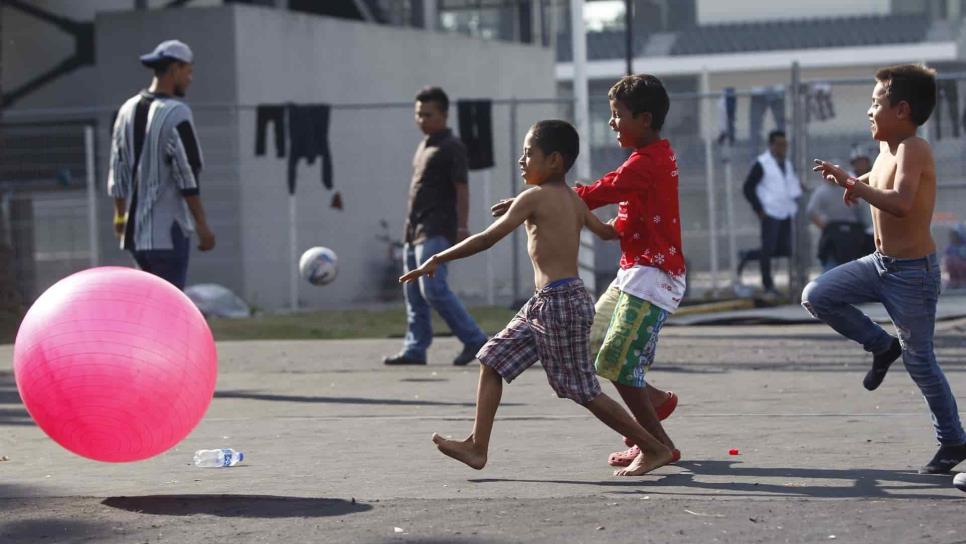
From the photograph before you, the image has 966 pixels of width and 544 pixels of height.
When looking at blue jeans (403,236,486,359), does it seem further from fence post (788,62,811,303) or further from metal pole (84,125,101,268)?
metal pole (84,125,101,268)

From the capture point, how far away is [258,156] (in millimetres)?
18828

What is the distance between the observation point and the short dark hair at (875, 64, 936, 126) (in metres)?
6.29

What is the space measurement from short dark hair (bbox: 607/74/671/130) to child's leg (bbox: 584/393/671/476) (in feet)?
3.80

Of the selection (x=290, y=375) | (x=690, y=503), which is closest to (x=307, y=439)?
(x=690, y=503)

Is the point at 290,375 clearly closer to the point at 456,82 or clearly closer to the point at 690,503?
the point at 690,503

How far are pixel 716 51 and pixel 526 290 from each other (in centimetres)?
3354

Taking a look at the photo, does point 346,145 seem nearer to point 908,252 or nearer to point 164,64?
point 164,64

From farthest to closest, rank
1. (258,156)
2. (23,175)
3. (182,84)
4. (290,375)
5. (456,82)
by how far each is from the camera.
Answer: (456,82)
(23,175)
(258,156)
(290,375)
(182,84)

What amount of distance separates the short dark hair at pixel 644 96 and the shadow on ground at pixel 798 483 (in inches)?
55.7

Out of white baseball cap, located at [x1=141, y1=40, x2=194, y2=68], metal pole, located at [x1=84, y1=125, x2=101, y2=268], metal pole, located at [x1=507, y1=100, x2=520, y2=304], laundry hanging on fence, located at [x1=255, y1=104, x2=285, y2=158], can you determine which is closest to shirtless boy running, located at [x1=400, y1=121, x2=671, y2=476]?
white baseball cap, located at [x1=141, y1=40, x2=194, y2=68]

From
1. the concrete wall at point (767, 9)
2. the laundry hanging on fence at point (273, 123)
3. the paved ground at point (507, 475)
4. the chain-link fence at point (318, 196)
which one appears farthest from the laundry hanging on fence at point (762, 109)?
the concrete wall at point (767, 9)

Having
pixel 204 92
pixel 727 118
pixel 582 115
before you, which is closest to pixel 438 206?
pixel 582 115

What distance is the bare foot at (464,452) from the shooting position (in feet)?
20.4

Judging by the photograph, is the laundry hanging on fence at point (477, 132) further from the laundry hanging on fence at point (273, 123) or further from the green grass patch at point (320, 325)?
the laundry hanging on fence at point (273, 123)
